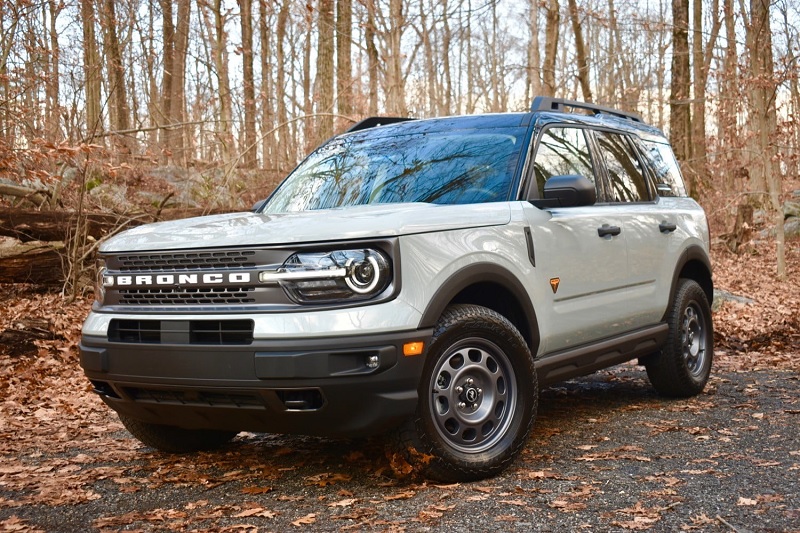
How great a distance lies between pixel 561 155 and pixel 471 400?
187 centimetres

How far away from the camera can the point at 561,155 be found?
207 inches

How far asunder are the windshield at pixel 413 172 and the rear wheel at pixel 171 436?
4.79 feet

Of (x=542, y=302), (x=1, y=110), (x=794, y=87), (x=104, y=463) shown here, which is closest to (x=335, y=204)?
(x=542, y=302)

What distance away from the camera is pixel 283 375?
357 centimetres

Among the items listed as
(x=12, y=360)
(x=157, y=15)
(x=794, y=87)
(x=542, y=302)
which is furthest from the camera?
(x=794, y=87)

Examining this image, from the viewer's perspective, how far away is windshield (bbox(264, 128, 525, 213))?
4.71m

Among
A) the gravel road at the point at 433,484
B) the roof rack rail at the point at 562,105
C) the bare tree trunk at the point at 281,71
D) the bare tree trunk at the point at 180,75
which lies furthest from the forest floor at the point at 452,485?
the bare tree trunk at the point at 281,71

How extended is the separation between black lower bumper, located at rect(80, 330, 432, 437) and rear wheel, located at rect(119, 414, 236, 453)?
91 centimetres

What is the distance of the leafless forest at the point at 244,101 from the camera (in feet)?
35.1

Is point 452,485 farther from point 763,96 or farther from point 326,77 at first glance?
point 326,77

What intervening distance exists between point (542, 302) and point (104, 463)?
2728 millimetres

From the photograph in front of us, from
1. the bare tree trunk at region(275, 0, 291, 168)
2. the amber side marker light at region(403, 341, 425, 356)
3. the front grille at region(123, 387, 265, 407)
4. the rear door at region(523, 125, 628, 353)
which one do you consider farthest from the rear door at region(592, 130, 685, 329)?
the bare tree trunk at region(275, 0, 291, 168)

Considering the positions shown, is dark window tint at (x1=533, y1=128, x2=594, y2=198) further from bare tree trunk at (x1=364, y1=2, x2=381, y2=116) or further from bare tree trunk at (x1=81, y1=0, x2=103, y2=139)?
bare tree trunk at (x1=364, y1=2, x2=381, y2=116)

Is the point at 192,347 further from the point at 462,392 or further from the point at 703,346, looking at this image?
the point at 703,346
